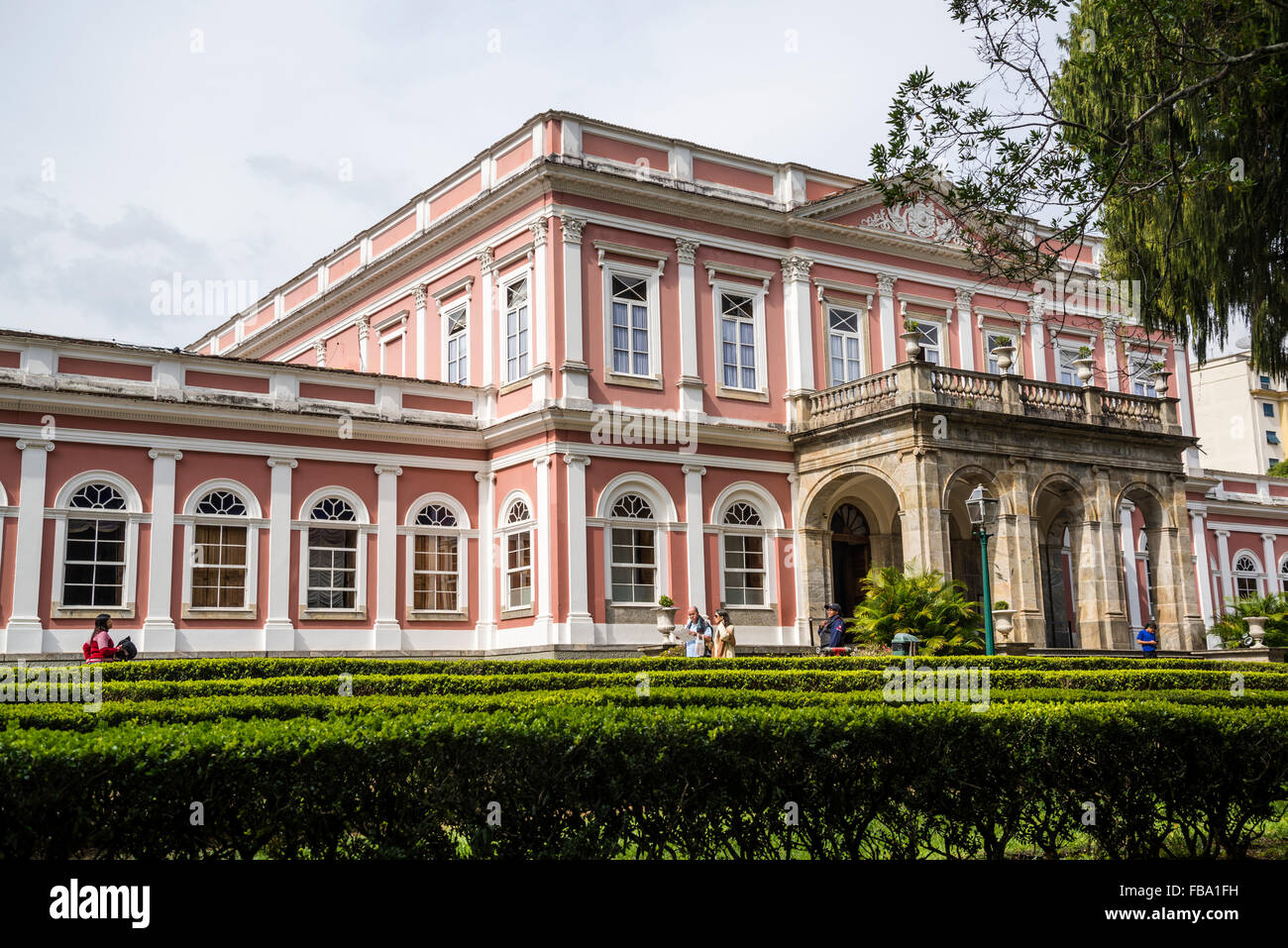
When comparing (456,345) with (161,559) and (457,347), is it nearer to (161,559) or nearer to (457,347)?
(457,347)

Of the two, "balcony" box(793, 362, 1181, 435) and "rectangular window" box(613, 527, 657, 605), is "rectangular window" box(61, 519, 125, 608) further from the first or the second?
"balcony" box(793, 362, 1181, 435)

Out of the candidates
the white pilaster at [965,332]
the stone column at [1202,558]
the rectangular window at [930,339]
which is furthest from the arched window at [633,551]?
the stone column at [1202,558]

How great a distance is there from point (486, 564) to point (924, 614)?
889cm

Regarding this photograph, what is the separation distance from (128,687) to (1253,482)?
34.2 meters

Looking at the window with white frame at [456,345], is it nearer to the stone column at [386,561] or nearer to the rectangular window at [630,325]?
the stone column at [386,561]

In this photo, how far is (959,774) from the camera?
741 cm

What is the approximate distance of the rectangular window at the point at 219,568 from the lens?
2158 centimetres

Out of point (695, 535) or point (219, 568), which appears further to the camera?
point (695, 535)

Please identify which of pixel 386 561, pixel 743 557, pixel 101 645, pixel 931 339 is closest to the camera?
pixel 101 645

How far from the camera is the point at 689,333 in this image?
81.0 feet

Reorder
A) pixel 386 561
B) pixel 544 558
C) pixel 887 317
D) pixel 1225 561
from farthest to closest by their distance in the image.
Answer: pixel 1225 561
pixel 887 317
pixel 386 561
pixel 544 558

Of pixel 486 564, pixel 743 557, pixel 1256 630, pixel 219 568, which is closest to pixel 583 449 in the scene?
pixel 486 564
